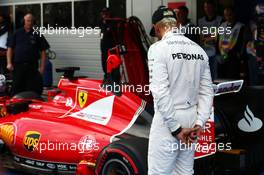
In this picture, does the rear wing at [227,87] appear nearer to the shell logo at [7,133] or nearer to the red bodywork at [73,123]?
the red bodywork at [73,123]

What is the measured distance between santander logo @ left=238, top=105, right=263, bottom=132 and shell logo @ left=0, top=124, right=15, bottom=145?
2393mm

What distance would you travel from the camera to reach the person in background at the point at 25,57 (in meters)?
7.95

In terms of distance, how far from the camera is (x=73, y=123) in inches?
208

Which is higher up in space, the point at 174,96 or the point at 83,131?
the point at 174,96

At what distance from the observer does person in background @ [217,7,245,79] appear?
8.24 m

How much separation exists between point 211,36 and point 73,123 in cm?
398

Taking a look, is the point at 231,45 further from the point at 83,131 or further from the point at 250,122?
the point at 83,131

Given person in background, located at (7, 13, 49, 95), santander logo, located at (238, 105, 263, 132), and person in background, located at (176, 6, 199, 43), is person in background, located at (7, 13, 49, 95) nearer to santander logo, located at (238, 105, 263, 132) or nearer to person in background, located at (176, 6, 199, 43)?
person in background, located at (176, 6, 199, 43)

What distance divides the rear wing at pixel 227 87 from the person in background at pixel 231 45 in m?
3.48

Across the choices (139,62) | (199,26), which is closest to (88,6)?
(199,26)

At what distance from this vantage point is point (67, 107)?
5652mm

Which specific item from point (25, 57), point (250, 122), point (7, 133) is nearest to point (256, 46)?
point (250, 122)

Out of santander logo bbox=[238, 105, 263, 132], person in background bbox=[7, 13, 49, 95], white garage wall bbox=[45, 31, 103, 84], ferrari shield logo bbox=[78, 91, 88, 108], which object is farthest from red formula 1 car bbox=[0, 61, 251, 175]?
white garage wall bbox=[45, 31, 103, 84]

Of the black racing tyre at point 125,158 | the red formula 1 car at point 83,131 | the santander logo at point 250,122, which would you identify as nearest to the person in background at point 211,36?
the red formula 1 car at point 83,131
